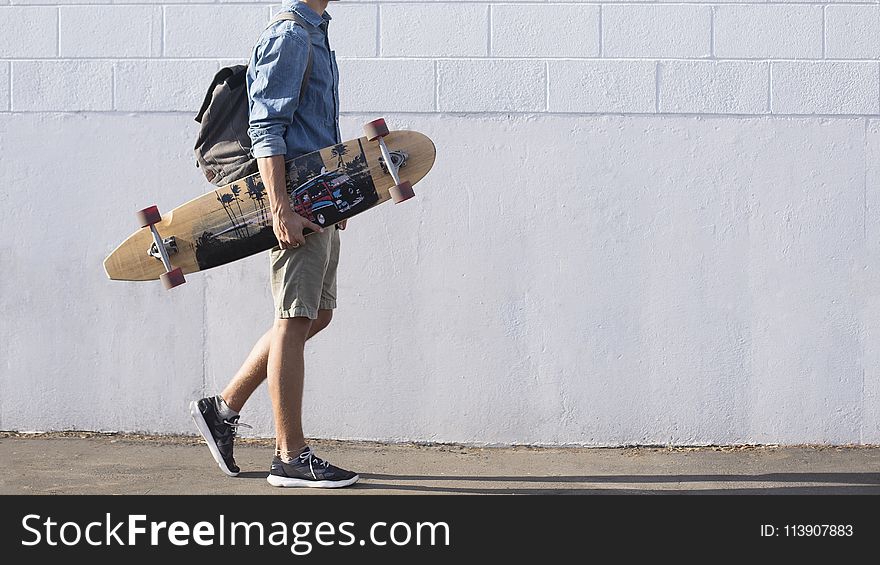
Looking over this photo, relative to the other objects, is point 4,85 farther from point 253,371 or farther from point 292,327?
point 292,327

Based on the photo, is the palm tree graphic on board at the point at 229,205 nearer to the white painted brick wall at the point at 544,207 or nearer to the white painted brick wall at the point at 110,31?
the white painted brick wall at the point at 544,207

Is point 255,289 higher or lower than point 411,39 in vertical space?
lower

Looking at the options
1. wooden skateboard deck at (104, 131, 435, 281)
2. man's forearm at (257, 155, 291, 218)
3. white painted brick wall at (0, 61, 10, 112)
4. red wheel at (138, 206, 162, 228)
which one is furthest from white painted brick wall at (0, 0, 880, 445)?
man's forearm at (257, 155, 291, 218)

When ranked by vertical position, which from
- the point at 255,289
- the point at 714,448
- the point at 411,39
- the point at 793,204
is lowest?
the point at 714,448

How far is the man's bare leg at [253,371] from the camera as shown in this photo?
421 cm

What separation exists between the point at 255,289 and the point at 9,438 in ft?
4.16

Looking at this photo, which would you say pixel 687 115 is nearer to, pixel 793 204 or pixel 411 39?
pixel 793 204

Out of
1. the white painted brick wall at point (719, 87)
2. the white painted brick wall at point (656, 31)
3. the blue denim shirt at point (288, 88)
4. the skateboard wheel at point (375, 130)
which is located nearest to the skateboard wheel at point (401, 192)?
the skateboard wheel at point (375, 130)

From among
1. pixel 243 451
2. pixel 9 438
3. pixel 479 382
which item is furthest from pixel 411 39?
pixel 9 438

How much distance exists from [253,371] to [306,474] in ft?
1.45

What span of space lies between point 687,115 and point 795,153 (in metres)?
0.48

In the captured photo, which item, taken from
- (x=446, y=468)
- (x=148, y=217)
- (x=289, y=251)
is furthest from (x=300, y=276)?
(x=446, y=468)

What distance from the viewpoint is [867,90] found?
4758 millimetres

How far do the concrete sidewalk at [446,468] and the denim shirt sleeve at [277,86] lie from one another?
1.25 metres
